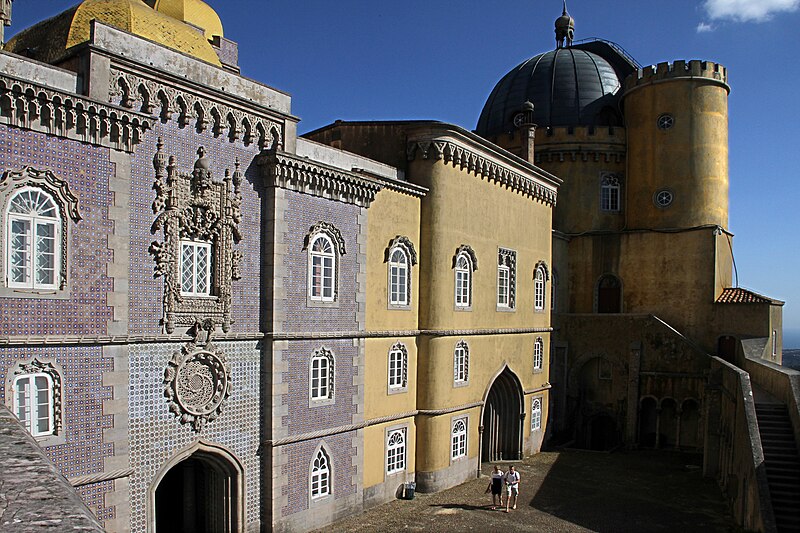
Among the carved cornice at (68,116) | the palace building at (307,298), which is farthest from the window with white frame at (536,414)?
the carved cornice at (68,116)

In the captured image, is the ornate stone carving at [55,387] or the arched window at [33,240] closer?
the arched window at [33,240]

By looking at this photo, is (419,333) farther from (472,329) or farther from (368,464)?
(368,464)

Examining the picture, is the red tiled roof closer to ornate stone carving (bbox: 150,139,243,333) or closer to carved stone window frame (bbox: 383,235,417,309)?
carved stone window frame (bbox: 383,235,417,309)

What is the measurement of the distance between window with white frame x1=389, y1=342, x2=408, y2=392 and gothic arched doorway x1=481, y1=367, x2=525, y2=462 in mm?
6517

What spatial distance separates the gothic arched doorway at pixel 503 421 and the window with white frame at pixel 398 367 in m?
6.52

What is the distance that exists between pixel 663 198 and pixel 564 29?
50.5 feet

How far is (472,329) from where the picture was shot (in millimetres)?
23500

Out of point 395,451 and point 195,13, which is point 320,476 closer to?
point 395,451

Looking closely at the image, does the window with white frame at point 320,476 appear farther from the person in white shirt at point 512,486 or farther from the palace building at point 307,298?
the person in white shirt at point 512,486

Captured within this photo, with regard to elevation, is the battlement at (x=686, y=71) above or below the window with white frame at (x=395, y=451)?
above

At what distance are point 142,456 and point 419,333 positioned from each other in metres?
9.85

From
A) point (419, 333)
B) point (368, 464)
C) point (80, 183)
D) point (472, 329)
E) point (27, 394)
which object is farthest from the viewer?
point (472, 329)

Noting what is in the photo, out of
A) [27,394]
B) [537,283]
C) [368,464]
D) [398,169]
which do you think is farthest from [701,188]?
[27,394]

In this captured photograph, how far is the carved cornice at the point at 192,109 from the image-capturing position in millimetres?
13656
